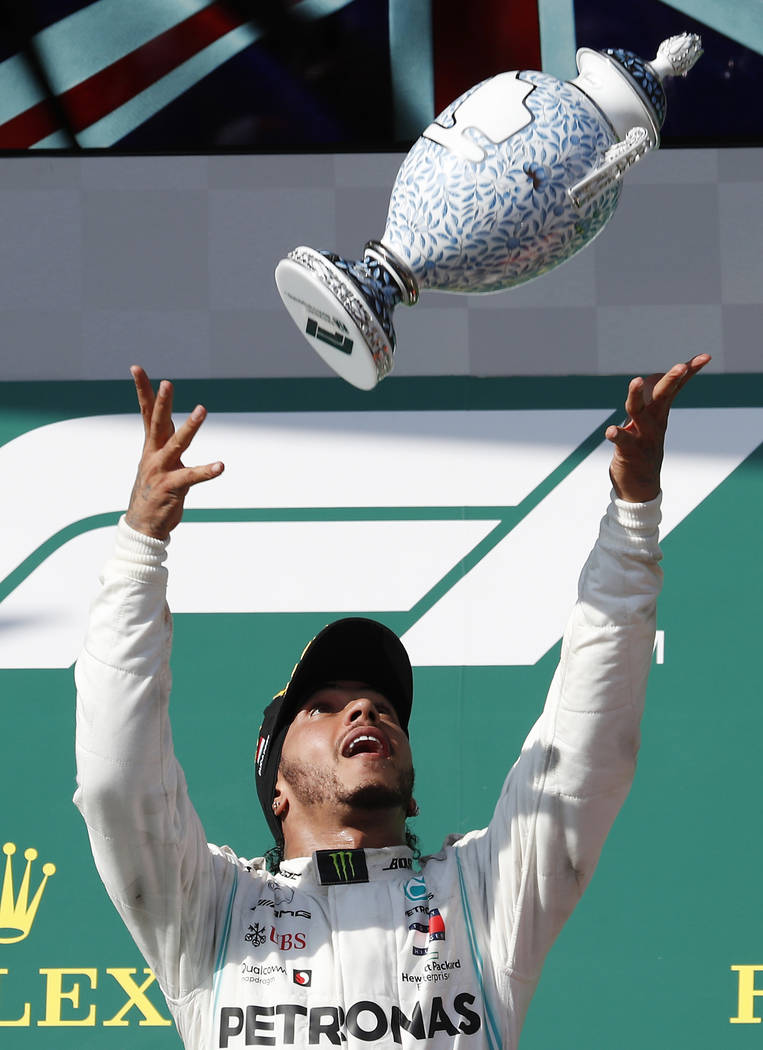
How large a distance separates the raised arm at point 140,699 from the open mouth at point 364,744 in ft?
0.90

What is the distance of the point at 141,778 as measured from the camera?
1636 mm

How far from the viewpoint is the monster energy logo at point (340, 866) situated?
5.83ft

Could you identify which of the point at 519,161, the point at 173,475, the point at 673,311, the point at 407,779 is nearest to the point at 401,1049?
the point at 407,779

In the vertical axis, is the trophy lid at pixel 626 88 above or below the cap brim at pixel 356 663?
above

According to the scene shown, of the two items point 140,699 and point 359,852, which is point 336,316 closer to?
point 140,699

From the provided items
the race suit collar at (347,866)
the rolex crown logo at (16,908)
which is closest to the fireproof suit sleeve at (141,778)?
the race suit collar at (347,866)

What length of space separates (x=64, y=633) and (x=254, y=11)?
44.9 inches

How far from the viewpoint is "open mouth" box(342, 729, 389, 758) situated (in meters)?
1.91

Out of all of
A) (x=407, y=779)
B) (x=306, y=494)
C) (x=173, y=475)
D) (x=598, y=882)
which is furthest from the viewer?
(x=306, y=494)

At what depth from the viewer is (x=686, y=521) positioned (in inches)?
97.0

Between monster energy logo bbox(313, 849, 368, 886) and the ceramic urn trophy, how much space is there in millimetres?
634

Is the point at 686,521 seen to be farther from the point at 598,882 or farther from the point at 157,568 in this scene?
the point at 157,568

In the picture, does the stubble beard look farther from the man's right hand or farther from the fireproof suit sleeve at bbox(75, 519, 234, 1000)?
the man's right hand

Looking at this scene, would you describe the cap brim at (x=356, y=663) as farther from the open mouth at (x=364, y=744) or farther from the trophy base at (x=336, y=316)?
the trophy base at (x=336, y=316)
